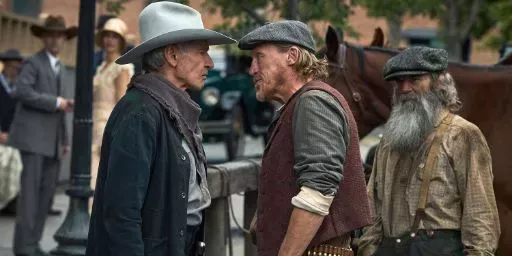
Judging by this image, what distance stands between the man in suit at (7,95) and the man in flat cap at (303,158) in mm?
6720

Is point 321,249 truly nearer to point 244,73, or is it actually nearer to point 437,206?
point 437,206

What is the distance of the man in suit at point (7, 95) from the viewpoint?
12367mm

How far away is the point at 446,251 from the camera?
5.54 metres

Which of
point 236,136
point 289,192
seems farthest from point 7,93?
point 236,136

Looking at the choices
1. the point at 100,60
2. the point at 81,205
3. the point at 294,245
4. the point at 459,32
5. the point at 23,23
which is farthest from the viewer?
the point at 459,32

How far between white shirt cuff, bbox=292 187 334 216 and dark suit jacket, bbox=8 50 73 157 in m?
6.18

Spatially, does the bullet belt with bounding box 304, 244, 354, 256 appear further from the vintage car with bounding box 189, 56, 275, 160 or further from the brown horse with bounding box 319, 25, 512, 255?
the vintage car with bounding box 189, 56, 275, 160

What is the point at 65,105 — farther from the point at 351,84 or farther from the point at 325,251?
the point at 325,251

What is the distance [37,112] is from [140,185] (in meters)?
6.21

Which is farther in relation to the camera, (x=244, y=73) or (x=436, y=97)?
(x=244, y=73)

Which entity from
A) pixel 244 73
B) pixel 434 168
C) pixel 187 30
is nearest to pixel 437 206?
pixel 434 168

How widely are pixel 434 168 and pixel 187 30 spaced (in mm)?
1446

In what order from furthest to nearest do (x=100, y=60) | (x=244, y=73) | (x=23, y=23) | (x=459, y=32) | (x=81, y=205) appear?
(x=459, y=32)
(x=244, y=73)
(x=23, y=23)
(x=100, y=60)
(x=81, y=205)

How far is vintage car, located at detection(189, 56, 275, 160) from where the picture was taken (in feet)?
68.8
